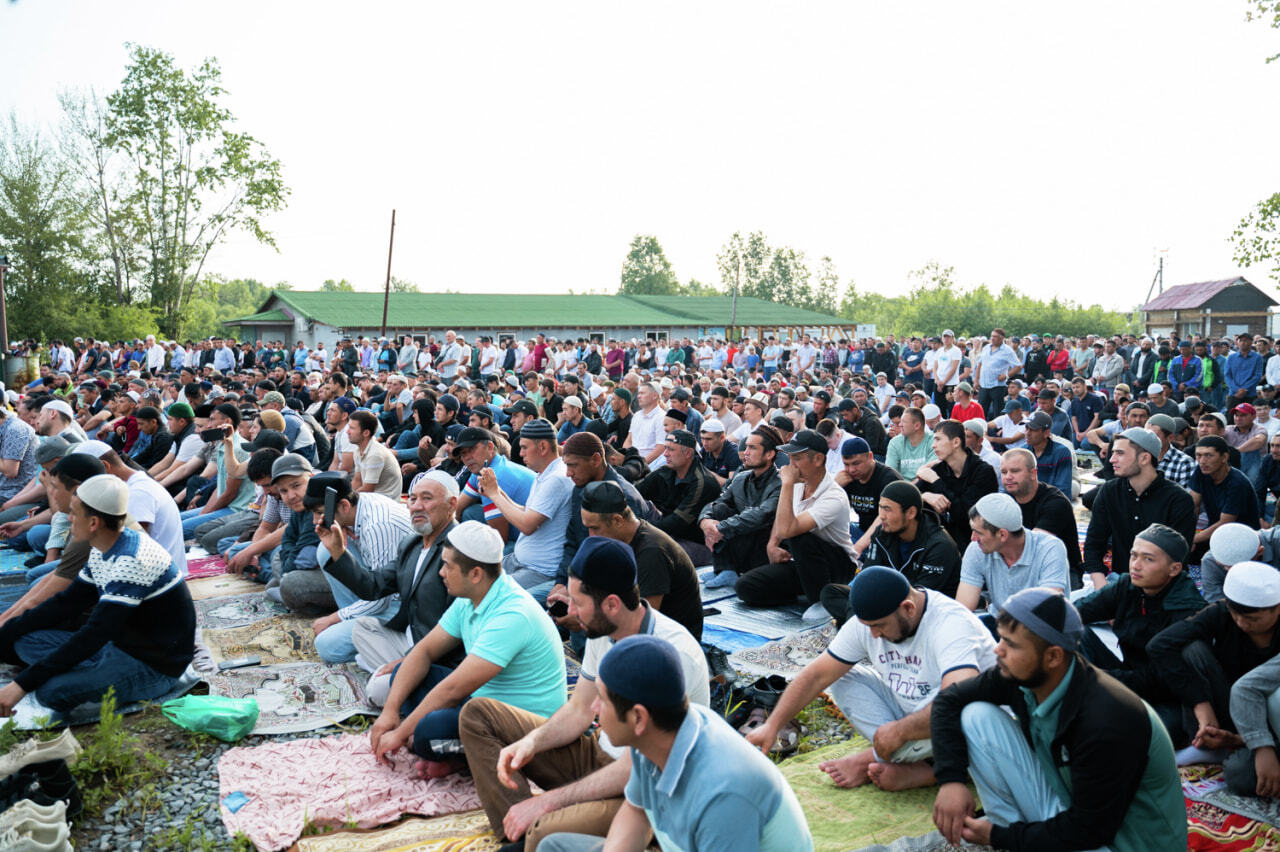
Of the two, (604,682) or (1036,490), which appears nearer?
(604,682)

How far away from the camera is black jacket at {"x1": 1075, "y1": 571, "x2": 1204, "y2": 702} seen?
14.0 feet

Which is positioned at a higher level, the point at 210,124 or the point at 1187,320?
the point at 210,124

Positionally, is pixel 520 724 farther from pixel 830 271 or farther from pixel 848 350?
pixel 830 271

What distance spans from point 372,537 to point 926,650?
3502mm

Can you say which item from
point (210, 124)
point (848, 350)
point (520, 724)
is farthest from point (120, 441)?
point (210, 124)

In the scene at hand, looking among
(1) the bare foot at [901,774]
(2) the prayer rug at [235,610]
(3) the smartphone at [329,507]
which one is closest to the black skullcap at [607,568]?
(1) the bare foot at [901,774]

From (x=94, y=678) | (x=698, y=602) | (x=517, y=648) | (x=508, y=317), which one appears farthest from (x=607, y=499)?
(x=508, y=317)

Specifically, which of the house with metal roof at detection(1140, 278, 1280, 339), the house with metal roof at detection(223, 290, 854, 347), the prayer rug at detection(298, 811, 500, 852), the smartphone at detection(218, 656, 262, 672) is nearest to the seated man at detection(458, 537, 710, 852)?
the prayer rug at detection(298, 811, 500, 852)

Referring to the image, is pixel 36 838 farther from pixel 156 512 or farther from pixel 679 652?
pixel 156 512

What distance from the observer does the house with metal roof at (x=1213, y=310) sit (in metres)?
35.6

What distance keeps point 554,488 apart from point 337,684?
1853mm

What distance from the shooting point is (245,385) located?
1680 cm

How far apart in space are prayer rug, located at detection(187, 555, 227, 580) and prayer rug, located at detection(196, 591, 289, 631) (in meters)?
0.80

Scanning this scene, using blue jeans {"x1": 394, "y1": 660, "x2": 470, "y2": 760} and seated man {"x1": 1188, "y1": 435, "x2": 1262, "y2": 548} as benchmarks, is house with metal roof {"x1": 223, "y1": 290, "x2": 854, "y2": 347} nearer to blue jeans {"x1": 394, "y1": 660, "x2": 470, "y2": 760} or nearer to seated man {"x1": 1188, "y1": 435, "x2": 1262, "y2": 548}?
seated man {"x1": 1188, "y1": 435, "x2": 1262, "y2": 548}
